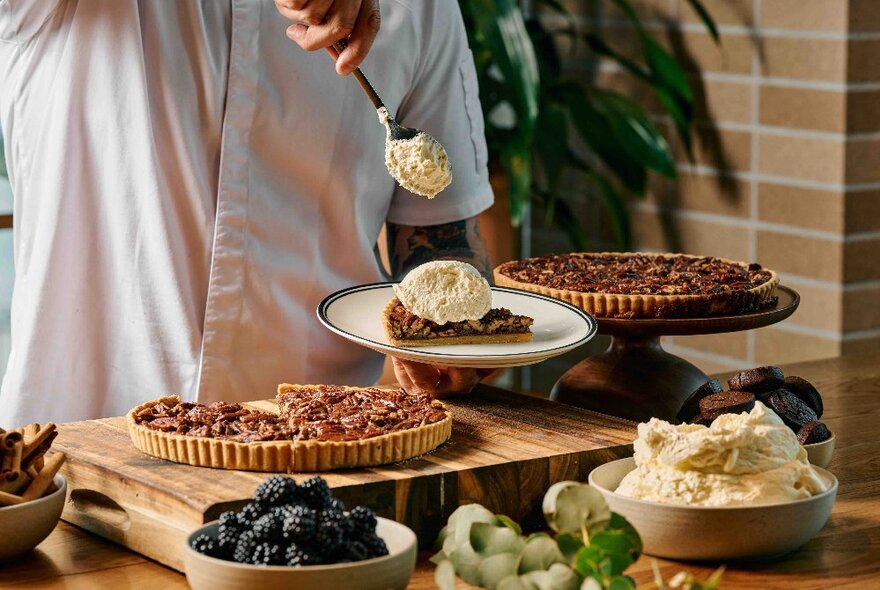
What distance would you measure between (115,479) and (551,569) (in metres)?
0.52

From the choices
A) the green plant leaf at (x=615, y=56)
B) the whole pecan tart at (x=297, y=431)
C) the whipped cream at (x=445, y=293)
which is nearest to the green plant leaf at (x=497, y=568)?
the whole pecan tart at (x=297, y=431)

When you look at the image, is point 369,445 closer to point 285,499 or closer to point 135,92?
point 285,499

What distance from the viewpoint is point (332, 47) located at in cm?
170

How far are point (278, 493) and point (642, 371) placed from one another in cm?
83

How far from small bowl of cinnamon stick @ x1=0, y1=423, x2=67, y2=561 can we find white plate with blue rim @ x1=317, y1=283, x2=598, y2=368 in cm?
42

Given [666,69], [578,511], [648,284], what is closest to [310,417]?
[578,511]

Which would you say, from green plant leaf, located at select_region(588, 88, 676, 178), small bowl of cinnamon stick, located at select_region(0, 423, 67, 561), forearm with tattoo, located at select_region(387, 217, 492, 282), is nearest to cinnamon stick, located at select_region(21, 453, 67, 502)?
small bowl of cinnamon stick, located at select_region(0, 423, 67, 561)

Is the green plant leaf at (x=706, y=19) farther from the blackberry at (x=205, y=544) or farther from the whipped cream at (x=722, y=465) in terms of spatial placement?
the blackberry at (x=205, y=544)

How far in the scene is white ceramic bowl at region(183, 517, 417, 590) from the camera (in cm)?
105

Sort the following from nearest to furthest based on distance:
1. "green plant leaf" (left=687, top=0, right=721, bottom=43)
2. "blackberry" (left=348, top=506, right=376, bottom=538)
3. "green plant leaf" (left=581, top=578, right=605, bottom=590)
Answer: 1. "green plant leaf" (left=581, top=578, right=605, bottom=590)
2. "blackberry" (left=348, top=506, right=376, bottom=538)
3. "green plant leaf" (left=687, top=0, right=721, bottom=43)

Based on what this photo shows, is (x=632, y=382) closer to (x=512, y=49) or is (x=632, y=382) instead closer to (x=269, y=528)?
(x=269, y=528)

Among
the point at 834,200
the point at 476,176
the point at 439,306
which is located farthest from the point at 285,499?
the point at 834,200

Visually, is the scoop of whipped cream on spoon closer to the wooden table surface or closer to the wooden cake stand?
the wooden cake stand

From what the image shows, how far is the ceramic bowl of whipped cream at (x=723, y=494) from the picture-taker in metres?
1.23
